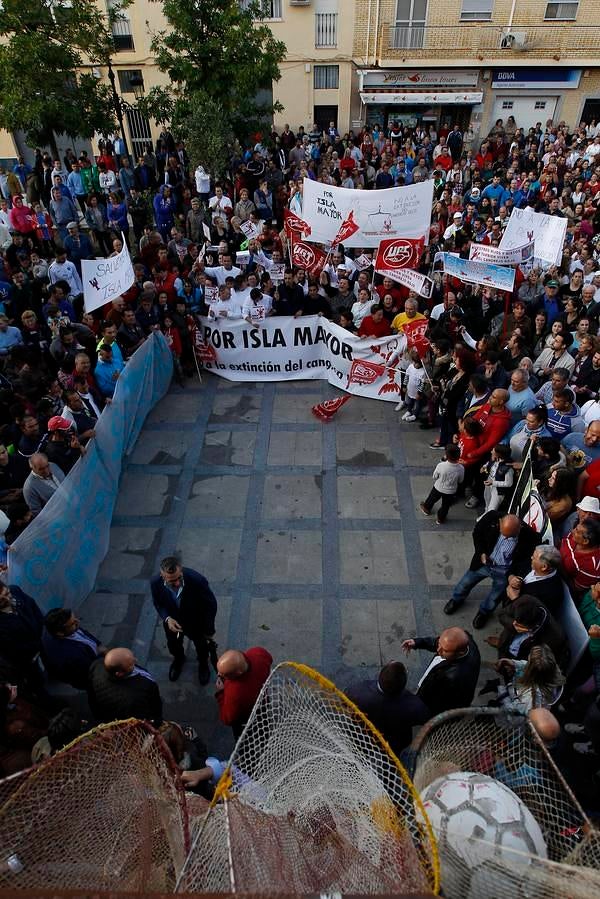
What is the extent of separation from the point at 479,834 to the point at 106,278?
7917 mm

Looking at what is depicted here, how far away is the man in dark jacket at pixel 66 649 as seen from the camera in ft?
14.9

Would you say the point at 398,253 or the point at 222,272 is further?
the point at 222,272

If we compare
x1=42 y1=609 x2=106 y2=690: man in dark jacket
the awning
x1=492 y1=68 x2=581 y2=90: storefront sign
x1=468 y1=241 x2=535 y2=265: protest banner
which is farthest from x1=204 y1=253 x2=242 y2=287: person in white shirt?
x1=492 y1=68 x2=581 y2=90: storefront sign

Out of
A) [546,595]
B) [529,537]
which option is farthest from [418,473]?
[546,595]

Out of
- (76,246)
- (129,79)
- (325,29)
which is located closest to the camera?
(76,246)

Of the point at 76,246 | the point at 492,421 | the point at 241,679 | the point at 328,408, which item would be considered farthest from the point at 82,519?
the point at 76,246

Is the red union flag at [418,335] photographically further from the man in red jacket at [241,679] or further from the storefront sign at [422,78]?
the storefront sign at [422,78]

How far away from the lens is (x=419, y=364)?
8.60m

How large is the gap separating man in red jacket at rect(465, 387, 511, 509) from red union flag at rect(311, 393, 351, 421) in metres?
2.74

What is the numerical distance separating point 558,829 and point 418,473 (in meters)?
5.69

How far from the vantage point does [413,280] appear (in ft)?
29.5

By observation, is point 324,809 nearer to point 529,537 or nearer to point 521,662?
point 521,662

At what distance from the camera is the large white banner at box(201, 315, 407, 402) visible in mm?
9312

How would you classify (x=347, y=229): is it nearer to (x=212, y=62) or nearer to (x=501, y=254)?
(x=501, y=254)
